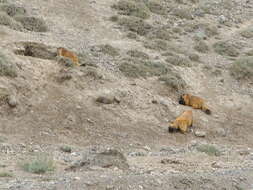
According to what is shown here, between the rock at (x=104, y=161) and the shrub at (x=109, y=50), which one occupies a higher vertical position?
the rock at (x=104, y=161)

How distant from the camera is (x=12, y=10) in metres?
17.9

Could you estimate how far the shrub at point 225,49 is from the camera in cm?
2044

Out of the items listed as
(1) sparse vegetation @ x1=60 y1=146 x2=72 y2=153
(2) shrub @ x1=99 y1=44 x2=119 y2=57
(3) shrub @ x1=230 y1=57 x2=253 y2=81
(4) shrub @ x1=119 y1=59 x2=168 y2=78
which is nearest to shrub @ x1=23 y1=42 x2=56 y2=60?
(4) shrub @ x1=119 y1=59 x2=168 y2=78

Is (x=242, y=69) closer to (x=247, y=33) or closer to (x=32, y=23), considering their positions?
(x=247, y=33)

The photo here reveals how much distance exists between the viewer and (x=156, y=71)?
53.2ft

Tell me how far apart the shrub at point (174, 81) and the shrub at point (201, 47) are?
4023mm

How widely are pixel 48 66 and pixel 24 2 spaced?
6.09 meters

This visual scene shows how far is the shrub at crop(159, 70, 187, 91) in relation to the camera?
15484 millimetres

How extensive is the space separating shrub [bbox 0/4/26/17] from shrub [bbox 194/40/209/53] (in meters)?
6.89

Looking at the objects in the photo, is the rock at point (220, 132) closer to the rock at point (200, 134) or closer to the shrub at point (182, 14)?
the rock at point (200, 134)

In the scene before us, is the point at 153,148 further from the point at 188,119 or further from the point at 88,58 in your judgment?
the point at 88,58

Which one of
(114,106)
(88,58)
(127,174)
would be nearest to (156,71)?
(88,58)

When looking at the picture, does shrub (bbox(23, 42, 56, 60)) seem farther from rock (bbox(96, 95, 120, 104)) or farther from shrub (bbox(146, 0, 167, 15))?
shrub (bbox(146, 0, 167, 15))

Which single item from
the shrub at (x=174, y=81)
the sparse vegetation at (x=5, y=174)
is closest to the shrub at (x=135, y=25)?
the shrub at (x=174, y=81)
